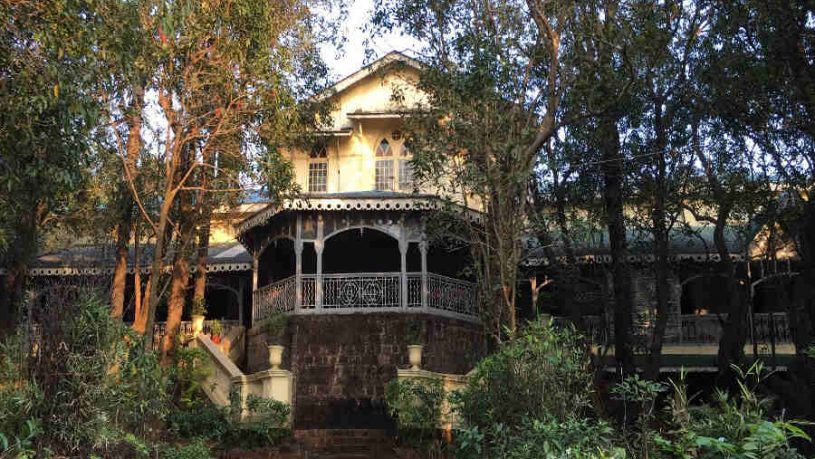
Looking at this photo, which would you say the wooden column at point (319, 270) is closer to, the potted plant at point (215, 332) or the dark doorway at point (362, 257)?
the potted plant at point (215, 332)

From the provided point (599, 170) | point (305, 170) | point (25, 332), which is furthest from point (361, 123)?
point (25, 332)

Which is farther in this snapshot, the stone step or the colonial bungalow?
the colonial bungalow

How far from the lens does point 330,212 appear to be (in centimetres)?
2130

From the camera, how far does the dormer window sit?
81.5 ft

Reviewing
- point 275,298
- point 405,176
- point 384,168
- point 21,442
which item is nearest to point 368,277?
point 275,298

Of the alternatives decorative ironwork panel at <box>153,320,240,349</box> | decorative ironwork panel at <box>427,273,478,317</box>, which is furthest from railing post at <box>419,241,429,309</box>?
decorative ironwork panel at <box>153,320,240,349</box>

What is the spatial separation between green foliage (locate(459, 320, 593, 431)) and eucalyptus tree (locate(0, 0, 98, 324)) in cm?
575

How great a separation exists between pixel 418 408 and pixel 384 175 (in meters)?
10.5

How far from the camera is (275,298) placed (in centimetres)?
2191

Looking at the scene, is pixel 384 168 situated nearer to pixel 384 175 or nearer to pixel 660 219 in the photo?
pixel 384 175

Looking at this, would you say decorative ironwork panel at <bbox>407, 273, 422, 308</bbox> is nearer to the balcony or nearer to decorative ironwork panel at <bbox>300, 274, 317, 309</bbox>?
the balcony

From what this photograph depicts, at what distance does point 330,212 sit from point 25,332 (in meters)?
11.5

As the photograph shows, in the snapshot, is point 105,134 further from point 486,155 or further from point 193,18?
point 486,155

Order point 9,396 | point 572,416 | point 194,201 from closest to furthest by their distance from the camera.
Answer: point 9,396 → point 572,416 → point 194,201
